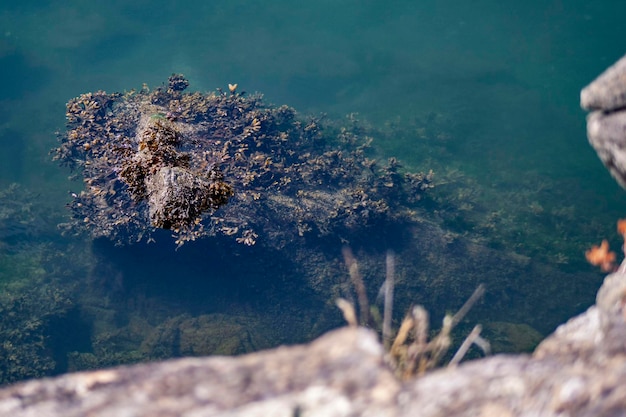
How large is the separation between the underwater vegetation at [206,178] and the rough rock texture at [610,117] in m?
5.00

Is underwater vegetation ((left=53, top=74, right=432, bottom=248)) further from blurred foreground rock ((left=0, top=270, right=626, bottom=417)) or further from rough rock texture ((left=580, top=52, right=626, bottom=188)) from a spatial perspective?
rough rock texture ((left=580, top=52, right=626, bottom=188))

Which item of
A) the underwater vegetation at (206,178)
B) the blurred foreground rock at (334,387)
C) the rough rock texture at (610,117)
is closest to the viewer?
the blurred foreground rock at (334,387)

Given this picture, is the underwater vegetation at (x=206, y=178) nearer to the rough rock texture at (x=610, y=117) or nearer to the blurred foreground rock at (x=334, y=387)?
the blurred foreground rock at (x=334, y=387)

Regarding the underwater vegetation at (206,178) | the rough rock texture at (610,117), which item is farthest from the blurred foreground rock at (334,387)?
the underwater vegetation at (206,178)

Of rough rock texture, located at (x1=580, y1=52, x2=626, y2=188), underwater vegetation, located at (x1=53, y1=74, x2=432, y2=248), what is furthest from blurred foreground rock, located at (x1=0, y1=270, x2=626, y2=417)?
underwater vegetation, located at (x1=53, y1=74, x2=432, y2=248)

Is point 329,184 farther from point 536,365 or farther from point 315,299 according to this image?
point 536,365

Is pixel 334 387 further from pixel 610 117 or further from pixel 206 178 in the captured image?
pixel 206 178

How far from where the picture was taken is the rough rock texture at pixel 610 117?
104 inches

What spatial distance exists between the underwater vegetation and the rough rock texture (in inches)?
197

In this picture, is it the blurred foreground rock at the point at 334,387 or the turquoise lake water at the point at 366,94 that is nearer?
the blurred foreground rock at the point at 334,387

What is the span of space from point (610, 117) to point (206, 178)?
17.8 ft

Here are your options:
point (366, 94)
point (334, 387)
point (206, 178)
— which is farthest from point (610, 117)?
point (366, 94)

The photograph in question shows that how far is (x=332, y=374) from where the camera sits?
1.53 metres

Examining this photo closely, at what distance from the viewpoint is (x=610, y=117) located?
276cm
